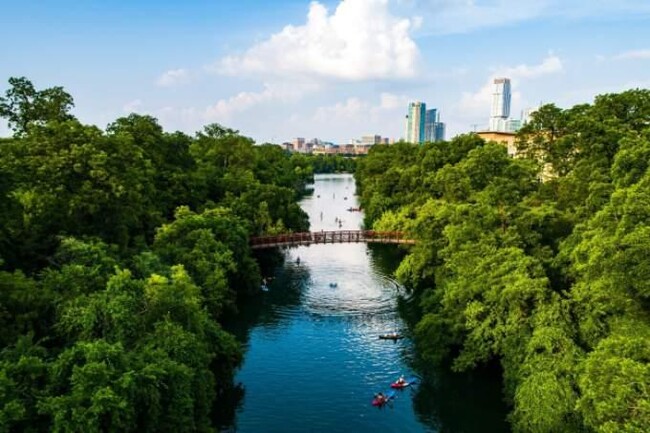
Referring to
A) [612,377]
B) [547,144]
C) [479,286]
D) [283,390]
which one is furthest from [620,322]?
[547,144]

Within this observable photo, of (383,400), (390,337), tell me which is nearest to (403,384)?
(383,400)

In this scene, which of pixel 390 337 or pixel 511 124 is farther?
pixel 511 124

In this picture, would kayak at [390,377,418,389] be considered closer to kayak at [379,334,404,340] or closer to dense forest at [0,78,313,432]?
kayak at [379,334,404,340]

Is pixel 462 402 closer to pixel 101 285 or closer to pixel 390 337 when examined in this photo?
pixel 390 337

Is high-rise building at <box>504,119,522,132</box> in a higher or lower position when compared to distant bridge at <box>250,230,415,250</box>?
higher

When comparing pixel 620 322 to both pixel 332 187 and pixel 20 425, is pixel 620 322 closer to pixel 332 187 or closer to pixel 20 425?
pixel 20 425

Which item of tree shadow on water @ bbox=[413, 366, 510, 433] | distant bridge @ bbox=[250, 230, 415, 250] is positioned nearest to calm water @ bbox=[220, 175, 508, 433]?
tree shadow on water @ bbox=[413, 366, 510, 433]

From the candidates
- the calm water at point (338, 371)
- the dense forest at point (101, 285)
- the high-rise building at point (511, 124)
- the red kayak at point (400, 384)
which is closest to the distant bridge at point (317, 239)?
the calm water at point (338, 371)
